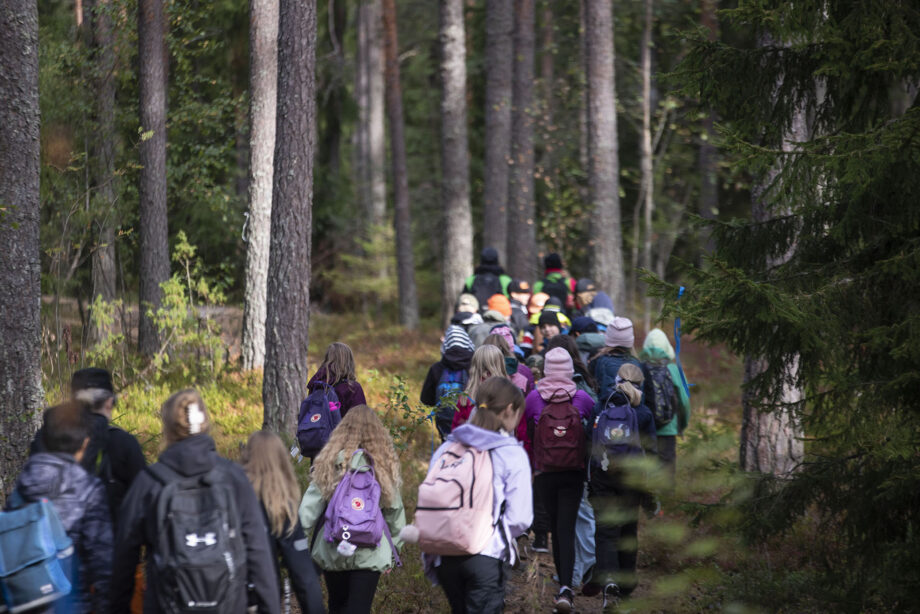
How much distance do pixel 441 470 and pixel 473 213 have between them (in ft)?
87.5

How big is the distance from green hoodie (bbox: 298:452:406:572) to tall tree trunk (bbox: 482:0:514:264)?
14.3 m

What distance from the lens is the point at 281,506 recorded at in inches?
207

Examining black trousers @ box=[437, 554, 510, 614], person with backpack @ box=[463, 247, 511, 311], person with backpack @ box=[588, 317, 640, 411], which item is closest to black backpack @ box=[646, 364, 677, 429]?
person with backpack @ box=[588, 317, 640, 411]

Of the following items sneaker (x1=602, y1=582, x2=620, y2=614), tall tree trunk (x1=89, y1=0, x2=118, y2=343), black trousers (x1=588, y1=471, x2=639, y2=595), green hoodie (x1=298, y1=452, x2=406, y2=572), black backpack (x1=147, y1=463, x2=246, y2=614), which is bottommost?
sneaker (x1=602, y1=582, x2=620, y2=614)

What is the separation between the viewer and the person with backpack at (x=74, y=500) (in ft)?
15.7

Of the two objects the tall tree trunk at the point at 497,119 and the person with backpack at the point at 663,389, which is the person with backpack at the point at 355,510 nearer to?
the person with backpack at the point at 663,389

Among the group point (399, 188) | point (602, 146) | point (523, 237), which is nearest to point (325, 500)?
point (602, 146)

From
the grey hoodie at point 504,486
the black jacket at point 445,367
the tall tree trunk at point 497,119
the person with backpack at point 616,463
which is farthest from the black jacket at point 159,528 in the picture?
the tall tree trunk at point 497,119

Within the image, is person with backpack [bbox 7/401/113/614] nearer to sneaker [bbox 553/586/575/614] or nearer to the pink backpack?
the pink backpack

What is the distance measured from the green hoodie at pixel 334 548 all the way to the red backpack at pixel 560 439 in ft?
6.34

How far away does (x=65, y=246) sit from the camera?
1246 cm

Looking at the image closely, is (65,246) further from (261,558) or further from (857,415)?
(857,415)

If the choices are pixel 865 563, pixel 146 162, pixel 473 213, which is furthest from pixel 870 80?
pixel 473 213

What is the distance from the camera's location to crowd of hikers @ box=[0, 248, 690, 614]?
14.9ft
